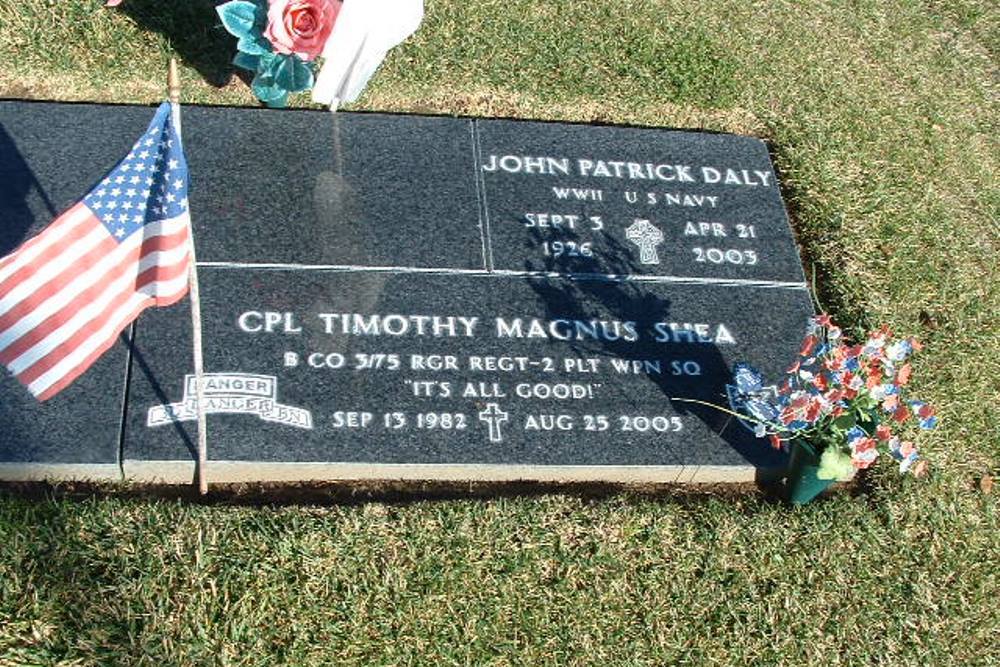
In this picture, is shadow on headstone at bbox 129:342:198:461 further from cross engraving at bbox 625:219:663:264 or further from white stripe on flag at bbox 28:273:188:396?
cross engraving at bbox 625:219:663:264

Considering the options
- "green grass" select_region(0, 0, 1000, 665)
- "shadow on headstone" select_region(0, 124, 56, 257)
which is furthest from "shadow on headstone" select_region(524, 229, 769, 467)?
"shadow on headstone" select_region(0, 124, 56, 257)

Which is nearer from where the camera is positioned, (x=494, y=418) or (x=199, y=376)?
(x=199, y=376)

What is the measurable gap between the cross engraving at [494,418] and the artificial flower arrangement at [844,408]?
1.09 metres

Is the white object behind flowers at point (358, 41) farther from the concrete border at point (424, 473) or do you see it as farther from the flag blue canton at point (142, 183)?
the concrete border at point (424, 473)

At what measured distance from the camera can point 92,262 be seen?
4039 millimetres

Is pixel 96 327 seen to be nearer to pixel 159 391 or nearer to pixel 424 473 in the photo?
pixel 159 391

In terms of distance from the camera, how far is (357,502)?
4949 mm

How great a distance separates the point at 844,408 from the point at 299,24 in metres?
3.34

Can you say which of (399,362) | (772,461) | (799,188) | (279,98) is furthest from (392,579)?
(799,188)

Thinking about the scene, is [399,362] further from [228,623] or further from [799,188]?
[799,188]

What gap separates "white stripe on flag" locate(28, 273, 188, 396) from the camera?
13.6 ft

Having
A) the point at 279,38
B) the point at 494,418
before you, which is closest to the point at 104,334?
the point at 494,418

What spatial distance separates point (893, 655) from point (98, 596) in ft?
10.6

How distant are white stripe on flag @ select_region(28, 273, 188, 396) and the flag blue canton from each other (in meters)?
0.27
